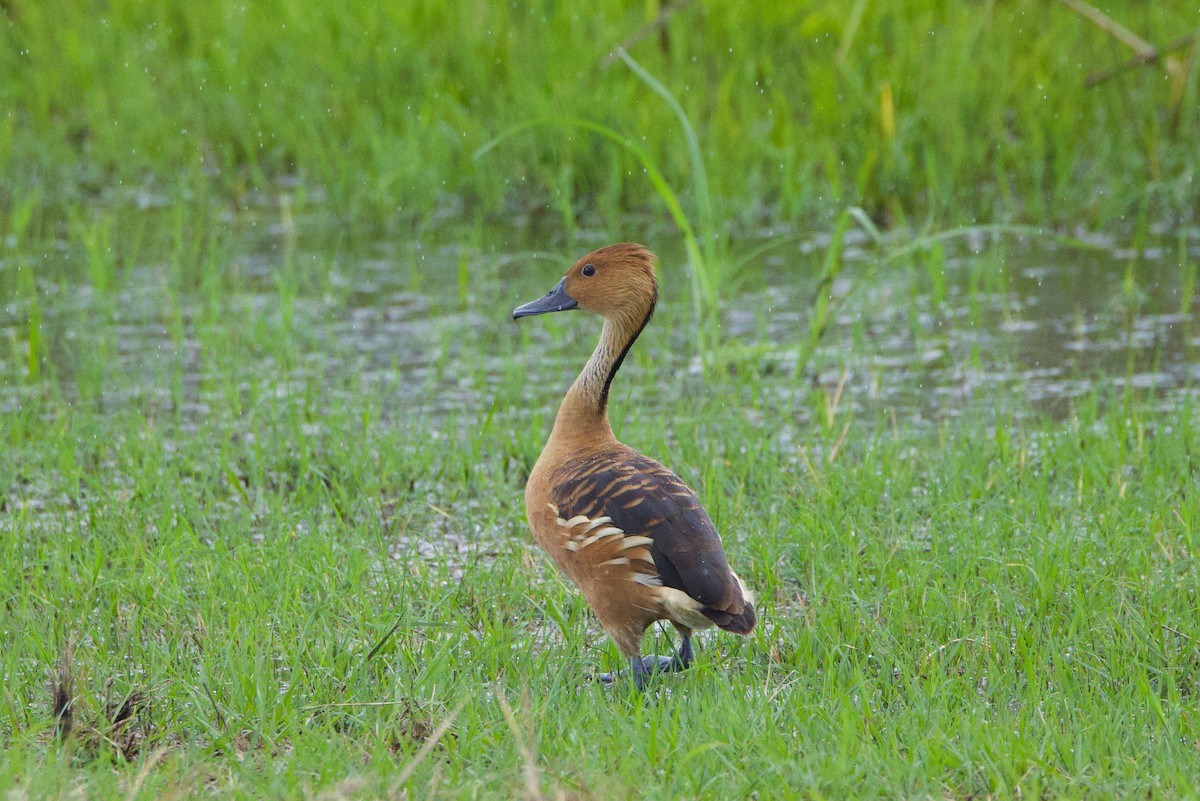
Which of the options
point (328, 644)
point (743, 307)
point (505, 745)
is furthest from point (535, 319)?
point (505, 745)

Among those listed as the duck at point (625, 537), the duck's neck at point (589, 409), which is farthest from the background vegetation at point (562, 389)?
the duck's neck at point (589, 409)

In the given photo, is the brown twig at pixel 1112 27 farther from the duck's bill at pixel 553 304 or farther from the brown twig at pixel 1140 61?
the duck's bill at pixel 553 304

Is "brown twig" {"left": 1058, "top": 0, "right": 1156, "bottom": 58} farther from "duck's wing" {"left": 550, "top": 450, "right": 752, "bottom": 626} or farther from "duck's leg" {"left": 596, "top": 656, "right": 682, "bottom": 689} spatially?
"duck's leg" {"left": 596, "top": 656, "right": 682, "bottom": 689}

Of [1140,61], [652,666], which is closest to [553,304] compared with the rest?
[652,666]

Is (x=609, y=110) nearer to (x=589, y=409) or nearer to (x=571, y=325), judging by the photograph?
(x=571, y=325)

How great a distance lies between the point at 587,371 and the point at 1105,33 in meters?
6.03

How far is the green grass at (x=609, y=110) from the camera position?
8117 millimetres

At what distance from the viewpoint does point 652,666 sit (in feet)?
12.7

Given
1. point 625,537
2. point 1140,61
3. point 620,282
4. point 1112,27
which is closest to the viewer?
point 625,537

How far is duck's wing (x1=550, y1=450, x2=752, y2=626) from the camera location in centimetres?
348

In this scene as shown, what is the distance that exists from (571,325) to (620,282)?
2.58m

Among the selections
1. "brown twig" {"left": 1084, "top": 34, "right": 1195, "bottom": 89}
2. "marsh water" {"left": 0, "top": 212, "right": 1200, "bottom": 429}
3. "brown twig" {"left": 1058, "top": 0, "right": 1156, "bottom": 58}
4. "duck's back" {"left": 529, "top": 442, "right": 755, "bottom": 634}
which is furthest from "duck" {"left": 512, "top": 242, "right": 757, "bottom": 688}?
"brown twig" {"left": 1084, "top": 34, "right": 1195, "bottom": 89}

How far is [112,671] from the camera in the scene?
3.72 m

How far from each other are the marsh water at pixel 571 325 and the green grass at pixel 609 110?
0.39 meters
